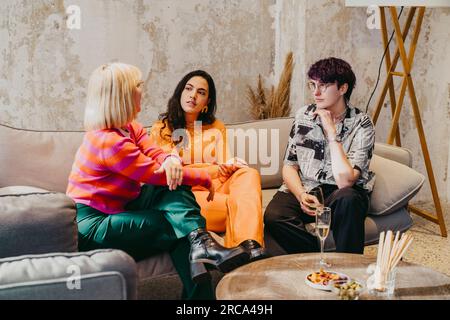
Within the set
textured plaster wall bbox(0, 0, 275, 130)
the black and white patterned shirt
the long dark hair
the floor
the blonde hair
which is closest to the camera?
the blonde hair

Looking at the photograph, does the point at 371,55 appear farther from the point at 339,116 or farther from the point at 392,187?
the point at 392,187

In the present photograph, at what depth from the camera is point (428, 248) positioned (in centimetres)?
340

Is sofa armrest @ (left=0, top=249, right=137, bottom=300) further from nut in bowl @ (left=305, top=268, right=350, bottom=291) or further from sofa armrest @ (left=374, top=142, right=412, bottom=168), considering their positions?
sofa armrest @ (left=374, top=142, right=412, bottom=168)

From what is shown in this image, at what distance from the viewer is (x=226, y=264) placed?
85.2 inches

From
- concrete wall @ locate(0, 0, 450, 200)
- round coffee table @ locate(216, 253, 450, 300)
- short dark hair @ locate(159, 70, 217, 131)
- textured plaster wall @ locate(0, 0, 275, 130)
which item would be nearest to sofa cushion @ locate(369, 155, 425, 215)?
round coffee table @ locate(216, 253, 450, 300)

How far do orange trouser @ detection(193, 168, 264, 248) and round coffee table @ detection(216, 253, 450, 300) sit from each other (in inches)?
15.1

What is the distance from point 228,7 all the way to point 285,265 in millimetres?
2196

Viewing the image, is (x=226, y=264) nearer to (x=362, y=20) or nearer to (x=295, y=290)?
(x=295, y=290)

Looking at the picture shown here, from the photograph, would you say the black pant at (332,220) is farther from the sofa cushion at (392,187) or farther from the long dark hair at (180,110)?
the long dark hair at (180,110)

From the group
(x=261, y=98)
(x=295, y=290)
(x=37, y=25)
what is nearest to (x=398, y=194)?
(x=295, y=290)

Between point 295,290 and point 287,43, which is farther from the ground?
point 287,43

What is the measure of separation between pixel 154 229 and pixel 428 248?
5.96ft

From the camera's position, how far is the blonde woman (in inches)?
88.7

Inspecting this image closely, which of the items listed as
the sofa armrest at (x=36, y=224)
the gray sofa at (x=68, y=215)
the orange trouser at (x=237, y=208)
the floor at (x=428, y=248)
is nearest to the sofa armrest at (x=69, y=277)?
the gray sofa at (x=68, y=215)
